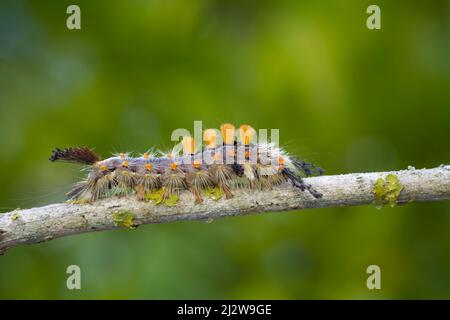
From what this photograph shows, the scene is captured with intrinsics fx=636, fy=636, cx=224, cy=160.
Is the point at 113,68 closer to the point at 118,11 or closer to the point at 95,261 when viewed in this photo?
the point at 118,11

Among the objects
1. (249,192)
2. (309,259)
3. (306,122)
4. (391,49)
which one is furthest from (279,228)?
(249,192)

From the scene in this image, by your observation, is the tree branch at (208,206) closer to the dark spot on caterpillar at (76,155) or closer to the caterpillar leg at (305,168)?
the caterpillar leg at (305,168)

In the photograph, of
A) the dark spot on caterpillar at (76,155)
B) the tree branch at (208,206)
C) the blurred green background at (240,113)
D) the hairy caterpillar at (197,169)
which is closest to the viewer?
the tree branch at (208,206)

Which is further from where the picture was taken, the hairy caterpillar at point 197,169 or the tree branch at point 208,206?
the hairy caterpillar at point 197,169

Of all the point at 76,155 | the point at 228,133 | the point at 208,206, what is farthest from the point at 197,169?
the point at 76,155

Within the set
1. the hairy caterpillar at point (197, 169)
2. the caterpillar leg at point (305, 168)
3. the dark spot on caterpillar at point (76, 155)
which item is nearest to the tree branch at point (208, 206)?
the hairy caterpillar at point (197, 169)

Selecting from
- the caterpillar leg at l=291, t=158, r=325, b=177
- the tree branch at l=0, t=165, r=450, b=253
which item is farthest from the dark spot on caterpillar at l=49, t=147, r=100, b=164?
the caterpillar leg at l=291, t=158, r=325, b=177

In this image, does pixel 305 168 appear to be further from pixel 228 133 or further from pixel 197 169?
pixel 197 169
